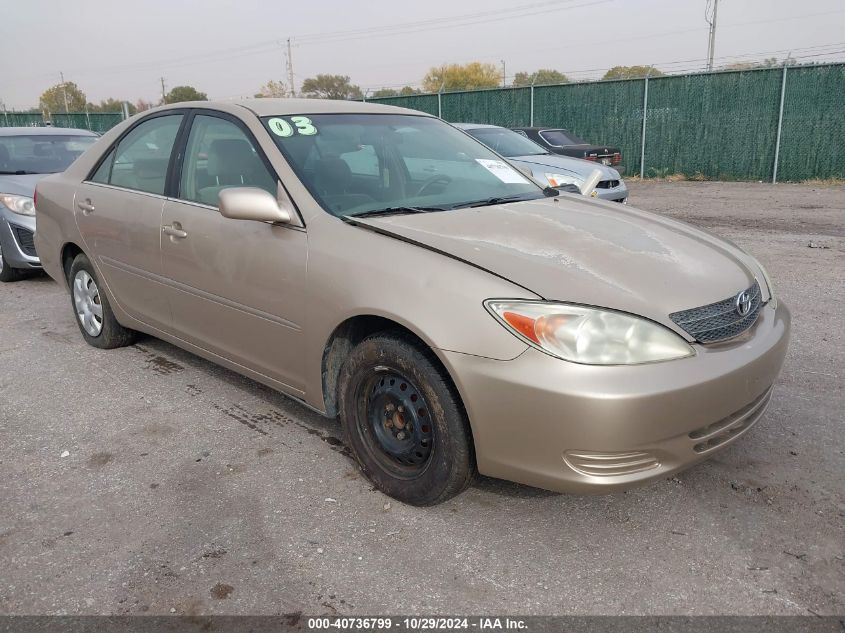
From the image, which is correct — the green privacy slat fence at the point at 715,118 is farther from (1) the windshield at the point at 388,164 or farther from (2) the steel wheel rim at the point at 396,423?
(2) the steel wheel rim at the point at 396,423

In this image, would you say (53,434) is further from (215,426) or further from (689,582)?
(689,582)

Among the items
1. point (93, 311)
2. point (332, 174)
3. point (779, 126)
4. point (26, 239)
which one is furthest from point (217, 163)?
point (779, 126)

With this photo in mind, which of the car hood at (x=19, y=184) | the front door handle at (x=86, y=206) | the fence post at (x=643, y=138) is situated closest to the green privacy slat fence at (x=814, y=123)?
the fence post at (x=643, y=138)

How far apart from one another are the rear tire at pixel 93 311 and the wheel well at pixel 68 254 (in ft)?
0.15

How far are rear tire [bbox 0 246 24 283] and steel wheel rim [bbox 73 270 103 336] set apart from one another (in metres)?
2.70

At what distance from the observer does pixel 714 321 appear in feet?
8.45

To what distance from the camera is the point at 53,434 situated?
3.64 meters

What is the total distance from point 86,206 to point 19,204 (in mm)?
2938

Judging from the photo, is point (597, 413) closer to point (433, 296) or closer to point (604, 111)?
point (433, 296)

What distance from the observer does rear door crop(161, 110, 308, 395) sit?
3.14m

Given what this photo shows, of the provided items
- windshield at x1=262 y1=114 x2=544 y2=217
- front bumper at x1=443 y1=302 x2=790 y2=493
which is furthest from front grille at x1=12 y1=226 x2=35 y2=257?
front bumper at x1=443 y1=302 x2=790 y2=493

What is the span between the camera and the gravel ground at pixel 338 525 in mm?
2336

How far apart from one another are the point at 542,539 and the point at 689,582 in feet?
1.75

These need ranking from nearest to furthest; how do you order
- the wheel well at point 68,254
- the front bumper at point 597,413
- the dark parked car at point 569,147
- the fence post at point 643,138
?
1. the front bumper at point 597,413
2. the wheel well at point 68,254
3. the dark parked car at point 569,147
4. the fence post at point 643,138
